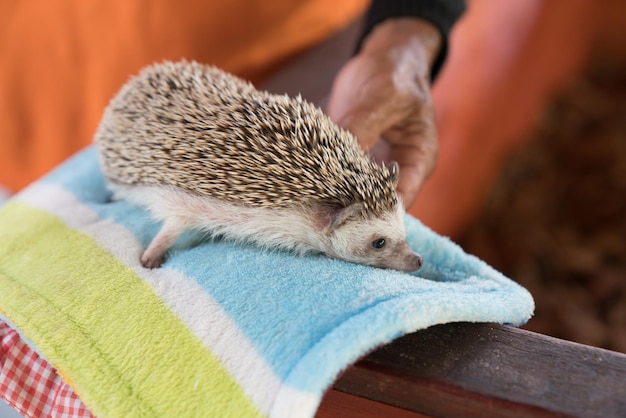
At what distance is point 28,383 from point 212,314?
0.26 metres

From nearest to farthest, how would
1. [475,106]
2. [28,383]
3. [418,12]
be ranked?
[28,383], [418,12], [475,106]

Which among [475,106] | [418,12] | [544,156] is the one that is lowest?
[544,156]

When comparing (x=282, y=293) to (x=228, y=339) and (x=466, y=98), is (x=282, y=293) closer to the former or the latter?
(x=228, y=339)

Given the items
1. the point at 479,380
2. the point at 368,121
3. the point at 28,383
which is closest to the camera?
the point at 479,380

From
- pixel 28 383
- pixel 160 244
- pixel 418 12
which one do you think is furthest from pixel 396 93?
pixel 28 383

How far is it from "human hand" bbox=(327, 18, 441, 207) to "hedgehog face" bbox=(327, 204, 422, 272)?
0.62ft

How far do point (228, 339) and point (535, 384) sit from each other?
1.19 feet

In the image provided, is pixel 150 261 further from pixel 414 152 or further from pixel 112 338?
pixel 414 152

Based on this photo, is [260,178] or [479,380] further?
[260,178]

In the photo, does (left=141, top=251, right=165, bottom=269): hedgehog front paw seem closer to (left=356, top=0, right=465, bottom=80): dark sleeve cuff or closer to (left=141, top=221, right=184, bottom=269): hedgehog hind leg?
(left=141, top=221, right=184, bottom=269): hedgehog hind leg

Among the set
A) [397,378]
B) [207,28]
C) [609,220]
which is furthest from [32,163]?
[609,220]

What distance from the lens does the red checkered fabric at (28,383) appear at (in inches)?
33.2

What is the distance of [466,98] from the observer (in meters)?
2.12

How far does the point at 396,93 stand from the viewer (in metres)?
1.28
